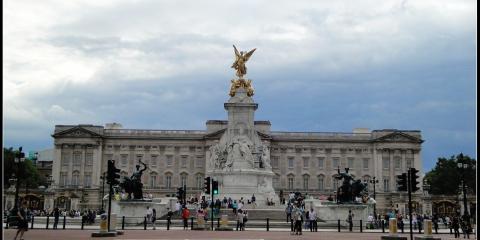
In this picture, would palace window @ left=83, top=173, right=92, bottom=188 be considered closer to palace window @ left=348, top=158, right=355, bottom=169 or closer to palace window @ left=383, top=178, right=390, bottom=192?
palace window @ left=348, top=158, right=355, bottom=169

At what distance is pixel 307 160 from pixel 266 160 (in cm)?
6351

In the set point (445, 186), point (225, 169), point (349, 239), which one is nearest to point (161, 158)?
point (445, 186)

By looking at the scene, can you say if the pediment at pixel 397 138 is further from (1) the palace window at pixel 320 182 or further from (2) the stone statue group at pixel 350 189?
(2) the stone statue group at pixel 350 189

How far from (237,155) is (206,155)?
205 feet

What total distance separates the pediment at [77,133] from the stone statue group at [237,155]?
66114 millimetres

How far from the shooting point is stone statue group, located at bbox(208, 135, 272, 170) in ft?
191

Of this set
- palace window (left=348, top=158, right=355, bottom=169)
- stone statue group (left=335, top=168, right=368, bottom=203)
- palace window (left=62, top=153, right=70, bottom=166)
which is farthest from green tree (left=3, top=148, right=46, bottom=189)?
stone statue group (left=335, top=168, right=368, bottom=203)

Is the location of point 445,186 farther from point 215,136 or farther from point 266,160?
point 266,160

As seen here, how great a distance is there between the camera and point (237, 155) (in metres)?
58.0

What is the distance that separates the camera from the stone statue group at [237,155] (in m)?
58.1

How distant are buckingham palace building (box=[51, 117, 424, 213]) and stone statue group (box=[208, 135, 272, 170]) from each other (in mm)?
59268

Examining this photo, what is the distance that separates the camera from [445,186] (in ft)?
397

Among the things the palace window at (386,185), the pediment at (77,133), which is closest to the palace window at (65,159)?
the pediment at (77,133)

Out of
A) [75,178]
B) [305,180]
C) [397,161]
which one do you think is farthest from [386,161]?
[75,178]
